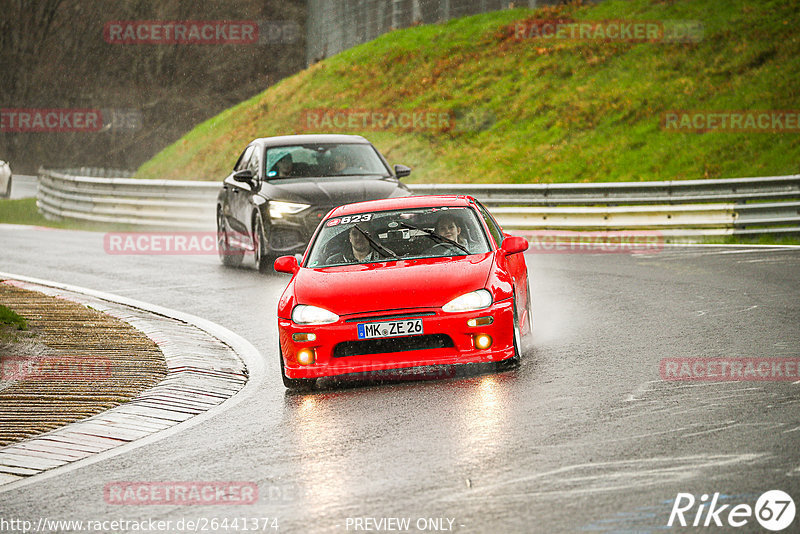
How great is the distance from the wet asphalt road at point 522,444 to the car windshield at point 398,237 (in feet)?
3.56

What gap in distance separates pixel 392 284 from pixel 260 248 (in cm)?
782

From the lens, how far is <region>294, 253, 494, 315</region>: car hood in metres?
8.49

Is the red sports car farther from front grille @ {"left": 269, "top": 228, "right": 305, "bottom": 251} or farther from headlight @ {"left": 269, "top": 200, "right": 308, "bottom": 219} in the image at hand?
headlight @ {"left": 269, "top": 200, "right": 308, "bottom": 219}

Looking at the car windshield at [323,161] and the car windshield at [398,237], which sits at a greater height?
the car windshield at [323,161]

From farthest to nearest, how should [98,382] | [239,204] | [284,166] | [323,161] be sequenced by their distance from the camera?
[239,204]
[323,161]
[284,166]
[98,382]

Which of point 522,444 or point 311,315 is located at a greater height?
point 311,315

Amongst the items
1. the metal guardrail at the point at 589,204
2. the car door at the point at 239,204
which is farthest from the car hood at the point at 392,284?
the metal guardrail at the point at 589,204

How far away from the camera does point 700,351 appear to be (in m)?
9.18

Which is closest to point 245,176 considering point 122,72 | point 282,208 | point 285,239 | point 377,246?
point 282,208

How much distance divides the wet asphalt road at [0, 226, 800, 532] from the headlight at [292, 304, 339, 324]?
0.53m

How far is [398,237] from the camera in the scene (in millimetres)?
9797

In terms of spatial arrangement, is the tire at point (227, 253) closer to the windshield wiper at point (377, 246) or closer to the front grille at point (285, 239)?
the front grille at point (285, 239)

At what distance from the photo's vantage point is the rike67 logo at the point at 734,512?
4979 millimetres

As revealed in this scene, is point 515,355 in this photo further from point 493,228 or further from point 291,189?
point 291,189
